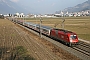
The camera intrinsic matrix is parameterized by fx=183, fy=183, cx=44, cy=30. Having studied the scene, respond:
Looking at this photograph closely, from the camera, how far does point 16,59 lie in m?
24.0

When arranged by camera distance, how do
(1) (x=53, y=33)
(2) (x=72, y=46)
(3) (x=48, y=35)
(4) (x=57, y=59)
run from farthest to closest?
(3) (x=48, y=35)
(1) (x=53, y=33)
(2) (x=72, y=46)
(4) (x=57, y=59)

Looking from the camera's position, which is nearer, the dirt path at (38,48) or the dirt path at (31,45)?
the dirt path at (38,48)

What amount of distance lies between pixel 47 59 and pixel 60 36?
1912 centimetres

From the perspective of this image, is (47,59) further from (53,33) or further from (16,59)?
(53,33)

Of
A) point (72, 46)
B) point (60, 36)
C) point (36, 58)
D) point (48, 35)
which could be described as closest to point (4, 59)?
point (36, 58)

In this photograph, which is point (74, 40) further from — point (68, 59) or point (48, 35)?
point (48, 35)

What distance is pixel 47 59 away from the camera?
2506cm

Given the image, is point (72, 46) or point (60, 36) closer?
point (72, 46)

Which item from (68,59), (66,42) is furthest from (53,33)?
(68,59)

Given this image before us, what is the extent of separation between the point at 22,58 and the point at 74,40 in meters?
16.0

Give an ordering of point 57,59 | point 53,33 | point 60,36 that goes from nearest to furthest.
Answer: point 57,59
point 60,36
point 53,33

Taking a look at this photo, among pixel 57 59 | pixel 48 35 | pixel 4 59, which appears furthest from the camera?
pixel 48 35

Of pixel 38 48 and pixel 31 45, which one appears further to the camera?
pixel 31 45

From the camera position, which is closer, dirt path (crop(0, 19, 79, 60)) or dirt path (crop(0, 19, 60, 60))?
dirt path (crop(0, 19, 79, 60))
